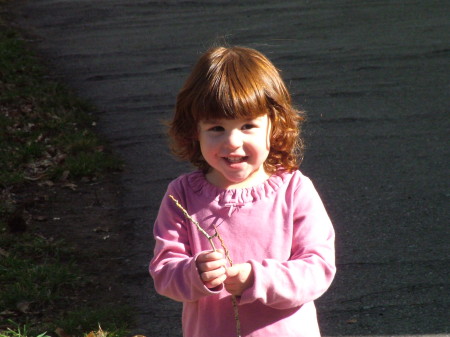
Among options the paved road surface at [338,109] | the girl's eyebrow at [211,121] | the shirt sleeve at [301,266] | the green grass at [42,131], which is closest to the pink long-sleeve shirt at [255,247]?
the shirt sleeve at [301,266]

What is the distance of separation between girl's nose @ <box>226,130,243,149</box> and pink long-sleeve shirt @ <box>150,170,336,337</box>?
0.16 metres

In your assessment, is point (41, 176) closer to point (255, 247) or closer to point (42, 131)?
point (42, 131)

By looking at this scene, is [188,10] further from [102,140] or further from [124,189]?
[124,189]

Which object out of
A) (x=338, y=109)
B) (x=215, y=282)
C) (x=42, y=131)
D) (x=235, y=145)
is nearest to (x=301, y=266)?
(x=215, y=282)

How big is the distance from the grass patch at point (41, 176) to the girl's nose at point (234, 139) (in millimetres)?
1907

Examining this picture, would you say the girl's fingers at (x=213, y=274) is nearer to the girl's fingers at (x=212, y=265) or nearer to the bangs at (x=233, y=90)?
the girl's fingers at (x=212, y=265)

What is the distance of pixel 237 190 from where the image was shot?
8.70ft

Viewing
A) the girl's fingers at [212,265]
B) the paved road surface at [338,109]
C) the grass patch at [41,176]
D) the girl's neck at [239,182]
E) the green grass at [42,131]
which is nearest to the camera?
the girl's fingers at [212,265]

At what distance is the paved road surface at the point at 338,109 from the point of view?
4.77 meters

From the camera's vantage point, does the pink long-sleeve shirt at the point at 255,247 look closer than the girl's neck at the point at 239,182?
Yes

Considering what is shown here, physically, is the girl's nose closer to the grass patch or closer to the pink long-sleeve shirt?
the pink long-sleeve shirt

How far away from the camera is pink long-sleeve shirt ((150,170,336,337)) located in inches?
99.9

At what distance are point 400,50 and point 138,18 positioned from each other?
15.0ft

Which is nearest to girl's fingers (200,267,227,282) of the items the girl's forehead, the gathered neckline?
the gathered neckline
